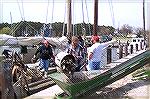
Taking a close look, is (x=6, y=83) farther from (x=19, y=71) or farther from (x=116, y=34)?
(x=116, y=34)

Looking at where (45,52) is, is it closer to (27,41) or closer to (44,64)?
(44,64)

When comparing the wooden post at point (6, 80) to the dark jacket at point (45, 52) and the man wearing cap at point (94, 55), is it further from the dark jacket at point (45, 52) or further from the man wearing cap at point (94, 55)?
the dark jacket at point (45, 52)

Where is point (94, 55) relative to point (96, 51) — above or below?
below

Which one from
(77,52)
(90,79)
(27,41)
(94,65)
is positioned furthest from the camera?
(27,41)

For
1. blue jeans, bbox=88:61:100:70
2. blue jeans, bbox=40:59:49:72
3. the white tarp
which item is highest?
the white tarp

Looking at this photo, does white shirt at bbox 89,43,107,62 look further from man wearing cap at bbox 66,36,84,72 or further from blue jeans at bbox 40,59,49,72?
blue jeans at bbox 40,59,49,72

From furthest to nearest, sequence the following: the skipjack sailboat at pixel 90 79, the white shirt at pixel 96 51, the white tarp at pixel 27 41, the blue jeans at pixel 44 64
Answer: the white tarp at pixel 27 41 < the blue jeans at pixel 44 64 < the white shirt at pixel 96 51 < the skipjack sailboat at pixel 90 79

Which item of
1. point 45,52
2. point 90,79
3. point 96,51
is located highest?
point 96,51

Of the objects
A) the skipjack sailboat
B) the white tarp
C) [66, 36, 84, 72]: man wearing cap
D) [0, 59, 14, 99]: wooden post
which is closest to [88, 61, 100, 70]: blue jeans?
[66, 36, 84, 72]: man wearing cap

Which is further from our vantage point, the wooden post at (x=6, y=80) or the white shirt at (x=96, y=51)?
the white shirt at (x=96, y=51)

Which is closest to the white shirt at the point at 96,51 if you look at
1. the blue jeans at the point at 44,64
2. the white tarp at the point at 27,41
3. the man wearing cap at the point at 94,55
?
A: the man wearing cap at the point at 94,55

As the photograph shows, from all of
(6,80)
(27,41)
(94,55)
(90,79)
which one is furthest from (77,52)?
(27,41)

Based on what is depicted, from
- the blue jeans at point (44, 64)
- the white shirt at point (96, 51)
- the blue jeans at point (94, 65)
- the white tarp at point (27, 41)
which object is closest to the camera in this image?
the white shirt at point (96, 51)

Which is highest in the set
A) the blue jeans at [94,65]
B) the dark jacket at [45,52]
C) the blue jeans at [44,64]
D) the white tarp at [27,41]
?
the white tarp at [27,41]
